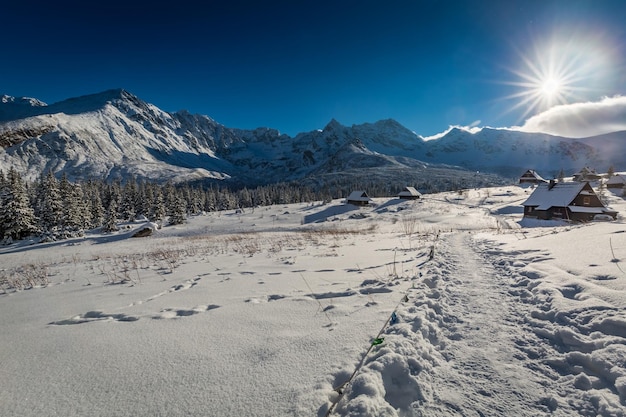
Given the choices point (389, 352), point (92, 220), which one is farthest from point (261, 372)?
point (92, 220)

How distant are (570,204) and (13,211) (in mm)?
80714

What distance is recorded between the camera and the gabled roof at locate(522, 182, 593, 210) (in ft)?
124

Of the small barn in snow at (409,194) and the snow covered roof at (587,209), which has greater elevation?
the small barn in snow at (409,194)

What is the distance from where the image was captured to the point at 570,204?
37844mm

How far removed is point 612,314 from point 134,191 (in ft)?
282

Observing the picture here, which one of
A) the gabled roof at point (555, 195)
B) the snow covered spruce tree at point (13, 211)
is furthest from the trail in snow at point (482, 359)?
the snow covered spruce tree at point (13, 211)

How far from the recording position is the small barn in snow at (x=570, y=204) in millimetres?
37250

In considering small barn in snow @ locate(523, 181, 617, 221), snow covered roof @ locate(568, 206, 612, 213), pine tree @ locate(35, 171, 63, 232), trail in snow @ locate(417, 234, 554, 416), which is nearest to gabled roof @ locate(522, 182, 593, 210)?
small barn in snow @ locate(523, 181, 617, 221)

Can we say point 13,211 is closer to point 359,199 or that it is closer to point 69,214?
point 69,214

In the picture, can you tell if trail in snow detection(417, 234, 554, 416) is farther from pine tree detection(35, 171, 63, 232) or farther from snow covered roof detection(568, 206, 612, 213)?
pine tree detection(35, 171, 63, 232)

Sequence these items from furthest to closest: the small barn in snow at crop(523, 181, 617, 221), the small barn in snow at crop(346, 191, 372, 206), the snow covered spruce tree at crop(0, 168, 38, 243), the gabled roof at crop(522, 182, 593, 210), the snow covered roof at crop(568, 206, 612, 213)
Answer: the small barn in snow at crop(346, 191, 372, 206) → the snow covered spruce tree at crop(0, 168, 38, 243) → the gabled roof at crop(522, 182, 593, 210) → the small barn in snow at crop(523, 181, 617, 221) → the snow covered roof at crop(568, 206, 612, 213)

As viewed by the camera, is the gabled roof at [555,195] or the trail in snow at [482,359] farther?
the gabled roof at [555,195]

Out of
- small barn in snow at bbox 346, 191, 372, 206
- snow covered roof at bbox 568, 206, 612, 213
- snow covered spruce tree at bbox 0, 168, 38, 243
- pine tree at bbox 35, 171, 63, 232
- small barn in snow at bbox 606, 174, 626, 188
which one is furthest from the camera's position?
small barn in snow at bbox 346, 191, 372, 206

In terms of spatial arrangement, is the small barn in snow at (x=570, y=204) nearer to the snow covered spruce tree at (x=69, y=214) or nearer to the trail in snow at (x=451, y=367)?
the trail in snow at (x=451, y=367)
